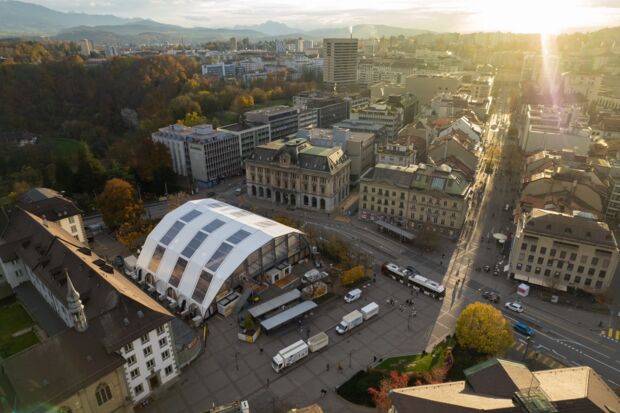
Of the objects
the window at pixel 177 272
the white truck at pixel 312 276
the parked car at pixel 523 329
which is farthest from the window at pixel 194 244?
the parked car at pixel 523 329

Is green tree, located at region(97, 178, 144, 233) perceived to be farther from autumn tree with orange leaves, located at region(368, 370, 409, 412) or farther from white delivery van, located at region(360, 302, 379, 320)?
autumn tree with orange leaves, located at region(368, 370, 409, 412)

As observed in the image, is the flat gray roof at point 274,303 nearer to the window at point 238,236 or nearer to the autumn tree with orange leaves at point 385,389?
the window at point 238,236

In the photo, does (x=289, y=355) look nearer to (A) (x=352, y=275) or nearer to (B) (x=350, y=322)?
(B) (x=350, y=322)

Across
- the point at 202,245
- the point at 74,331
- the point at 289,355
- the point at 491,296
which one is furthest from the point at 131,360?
the point at 491,296

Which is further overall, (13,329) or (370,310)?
(370,310)

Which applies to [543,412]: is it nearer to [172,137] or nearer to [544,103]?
[172,137]

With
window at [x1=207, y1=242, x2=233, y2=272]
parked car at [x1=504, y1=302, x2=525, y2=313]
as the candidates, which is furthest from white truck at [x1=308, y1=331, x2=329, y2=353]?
parked car at [x1=504, y1=302, x2=525, y2=313]
